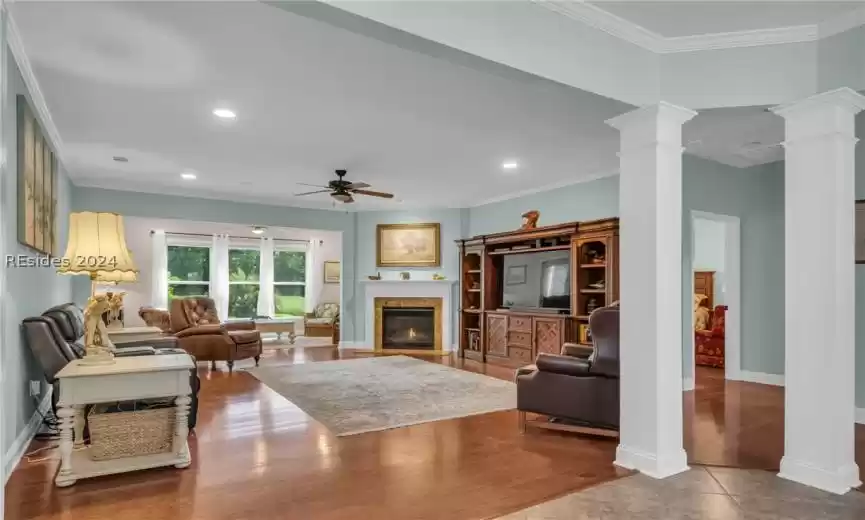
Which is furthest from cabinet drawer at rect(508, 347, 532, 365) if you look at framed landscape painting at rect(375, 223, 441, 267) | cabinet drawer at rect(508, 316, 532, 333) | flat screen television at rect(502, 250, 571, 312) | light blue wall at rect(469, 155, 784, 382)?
framed landscape painting at rect(375, 223, 441, 267)

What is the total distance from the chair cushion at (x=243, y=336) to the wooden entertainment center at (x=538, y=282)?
319 cm

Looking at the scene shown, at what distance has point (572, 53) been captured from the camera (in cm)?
288

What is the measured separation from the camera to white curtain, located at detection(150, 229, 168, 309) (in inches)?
394

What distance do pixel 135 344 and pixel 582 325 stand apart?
191 inches

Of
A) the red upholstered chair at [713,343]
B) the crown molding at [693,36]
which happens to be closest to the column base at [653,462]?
the crown molding at [693,36]

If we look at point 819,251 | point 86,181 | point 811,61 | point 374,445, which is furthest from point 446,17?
point 86,181

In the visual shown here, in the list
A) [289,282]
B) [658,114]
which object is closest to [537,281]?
[658,114]

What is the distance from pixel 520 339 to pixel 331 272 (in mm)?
5869

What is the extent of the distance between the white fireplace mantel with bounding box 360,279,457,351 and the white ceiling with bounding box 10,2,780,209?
2.37 metres

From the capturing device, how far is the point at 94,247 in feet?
9.91

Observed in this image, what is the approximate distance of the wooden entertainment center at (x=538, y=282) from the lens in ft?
20.6

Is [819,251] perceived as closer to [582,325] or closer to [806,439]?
[806,439]

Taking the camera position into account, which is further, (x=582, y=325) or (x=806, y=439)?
(x=582, y=325)

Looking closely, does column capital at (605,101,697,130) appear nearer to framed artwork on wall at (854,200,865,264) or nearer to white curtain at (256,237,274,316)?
framed artwork on wall at (854,200,865,264)
